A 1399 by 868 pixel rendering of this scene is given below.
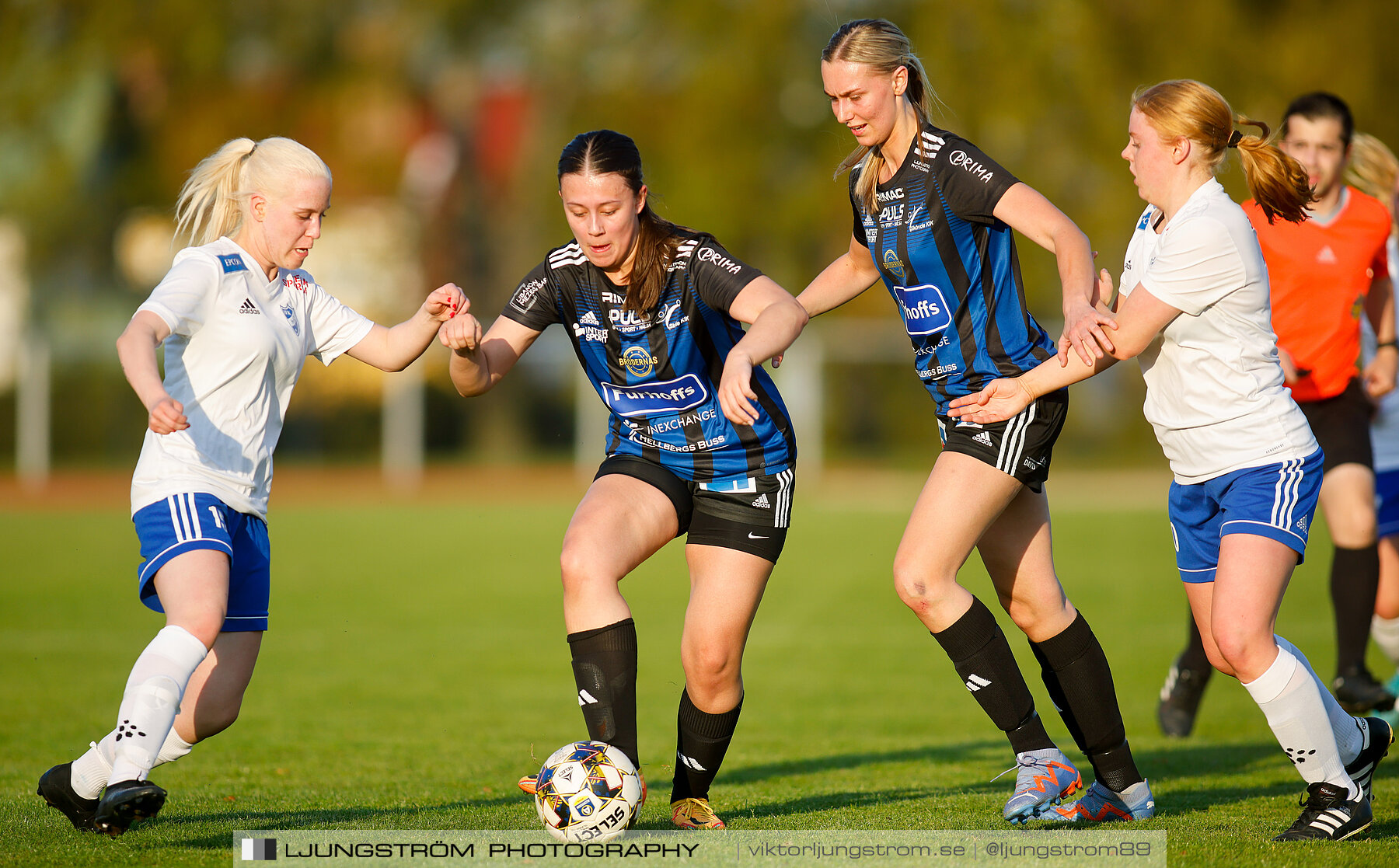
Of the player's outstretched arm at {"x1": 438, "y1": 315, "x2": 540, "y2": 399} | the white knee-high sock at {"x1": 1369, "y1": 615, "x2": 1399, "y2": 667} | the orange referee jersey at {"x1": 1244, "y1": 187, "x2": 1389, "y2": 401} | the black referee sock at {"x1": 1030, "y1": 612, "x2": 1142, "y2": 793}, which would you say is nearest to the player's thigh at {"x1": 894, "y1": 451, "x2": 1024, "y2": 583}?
the black referee sock at {"x1": 1030, "y1": 612, "x2": 1142, "y2": 793}

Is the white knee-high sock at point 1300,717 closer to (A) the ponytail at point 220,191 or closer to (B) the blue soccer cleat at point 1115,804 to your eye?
(B) the blue soccer cleat at point 1115,804

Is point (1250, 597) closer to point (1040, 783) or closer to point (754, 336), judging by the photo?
point (1040, 783)

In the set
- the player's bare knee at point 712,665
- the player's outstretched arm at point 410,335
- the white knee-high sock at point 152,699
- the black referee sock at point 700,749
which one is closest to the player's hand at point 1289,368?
the player's bare knee at point 712,665

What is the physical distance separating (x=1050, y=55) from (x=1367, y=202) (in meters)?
18.9

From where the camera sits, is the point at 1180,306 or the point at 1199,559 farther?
the point at 1199,559

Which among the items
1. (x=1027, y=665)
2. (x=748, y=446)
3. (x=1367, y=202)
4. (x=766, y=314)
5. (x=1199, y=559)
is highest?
(x=1367, y=202)

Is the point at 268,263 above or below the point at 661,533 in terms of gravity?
above

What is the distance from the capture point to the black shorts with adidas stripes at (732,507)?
412 centimetres

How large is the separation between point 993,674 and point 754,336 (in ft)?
4.27

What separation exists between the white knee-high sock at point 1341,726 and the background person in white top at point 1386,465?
263 centimetres

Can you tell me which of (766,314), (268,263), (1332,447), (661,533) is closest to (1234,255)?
(766,314)

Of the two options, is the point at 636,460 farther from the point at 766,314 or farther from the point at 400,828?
the point at 400,828

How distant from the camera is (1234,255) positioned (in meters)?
3.74

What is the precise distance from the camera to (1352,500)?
562cm
